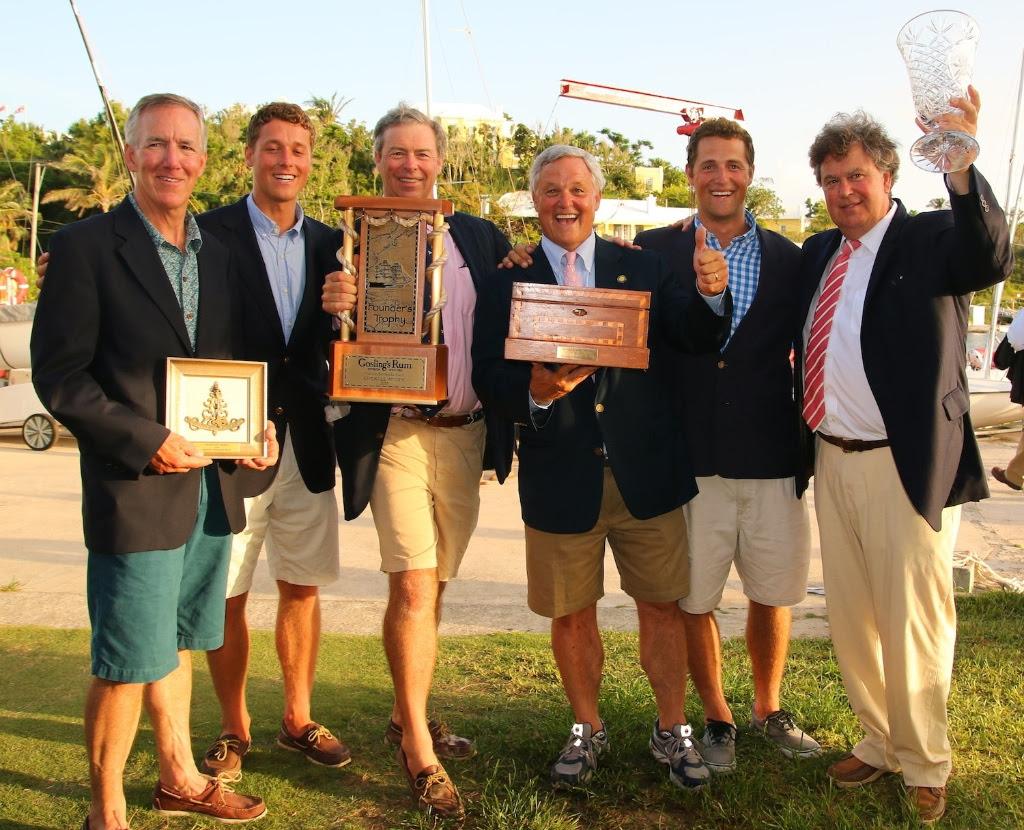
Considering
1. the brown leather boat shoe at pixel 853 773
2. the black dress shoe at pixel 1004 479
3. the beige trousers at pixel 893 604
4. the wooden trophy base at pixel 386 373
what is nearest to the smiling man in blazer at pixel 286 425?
the wooden trophy base at pixel 386 373

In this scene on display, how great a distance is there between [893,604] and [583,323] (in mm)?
1705

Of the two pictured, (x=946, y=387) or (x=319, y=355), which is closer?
(x=946, y=387)

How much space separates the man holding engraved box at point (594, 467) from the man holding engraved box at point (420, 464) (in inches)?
9.9

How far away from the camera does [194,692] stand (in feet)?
17.2

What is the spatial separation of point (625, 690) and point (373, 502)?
1.71 metres

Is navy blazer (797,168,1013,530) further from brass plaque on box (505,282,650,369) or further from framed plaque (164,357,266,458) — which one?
framed plaque (164,357,266,458)

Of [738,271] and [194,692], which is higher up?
[738,271]

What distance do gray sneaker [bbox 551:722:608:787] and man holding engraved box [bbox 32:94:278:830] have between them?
4.28 ft

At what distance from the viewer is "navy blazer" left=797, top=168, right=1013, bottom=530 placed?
3779 millimetres

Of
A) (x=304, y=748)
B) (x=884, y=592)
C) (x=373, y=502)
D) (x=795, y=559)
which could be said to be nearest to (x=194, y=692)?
(x=304, y=748)

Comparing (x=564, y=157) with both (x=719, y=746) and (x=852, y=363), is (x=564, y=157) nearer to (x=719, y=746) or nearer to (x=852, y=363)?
(x=852, y=363)

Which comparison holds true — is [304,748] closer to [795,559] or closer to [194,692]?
[194,692]

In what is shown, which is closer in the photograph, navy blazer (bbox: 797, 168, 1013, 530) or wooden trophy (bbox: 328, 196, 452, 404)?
navy blazer (bbox: 797, 168, 1013, 530)

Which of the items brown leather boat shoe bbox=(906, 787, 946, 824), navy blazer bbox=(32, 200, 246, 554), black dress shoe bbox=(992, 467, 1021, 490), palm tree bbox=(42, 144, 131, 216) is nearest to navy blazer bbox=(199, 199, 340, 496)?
navy blazer bbox=(32, 200, 246, 554)
